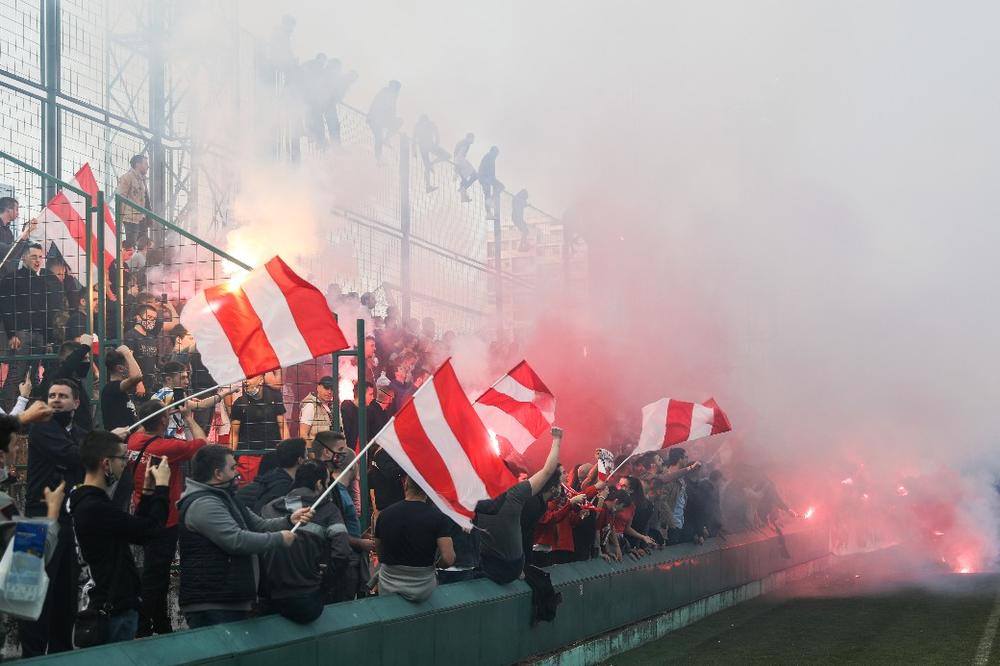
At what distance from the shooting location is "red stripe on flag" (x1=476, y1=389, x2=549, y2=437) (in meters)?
12.9

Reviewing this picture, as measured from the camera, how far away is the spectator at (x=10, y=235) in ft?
33.6

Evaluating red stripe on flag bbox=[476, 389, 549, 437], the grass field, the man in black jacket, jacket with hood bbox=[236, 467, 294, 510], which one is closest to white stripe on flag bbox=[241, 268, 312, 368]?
jacket with hood bbox=[236, 467, 294, 510]

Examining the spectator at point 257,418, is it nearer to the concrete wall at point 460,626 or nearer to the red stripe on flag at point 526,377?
the concrete wall at point 460,626

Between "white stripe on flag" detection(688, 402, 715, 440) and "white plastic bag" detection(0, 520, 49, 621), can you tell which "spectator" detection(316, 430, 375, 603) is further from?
"white stripe on flag" detection(688, 402, 715, 440)

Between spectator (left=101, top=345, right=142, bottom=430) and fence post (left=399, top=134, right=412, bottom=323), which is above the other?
fence post (left=399, top=134, right=412, bottom=323)

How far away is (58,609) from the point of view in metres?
7.30

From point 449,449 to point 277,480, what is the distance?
1155 millimetres

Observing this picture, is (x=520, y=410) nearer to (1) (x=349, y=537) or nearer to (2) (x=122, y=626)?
(1) (x=349, y=537)

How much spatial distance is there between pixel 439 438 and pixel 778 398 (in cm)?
1850

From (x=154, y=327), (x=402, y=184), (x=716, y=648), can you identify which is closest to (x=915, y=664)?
(x=716, y=648)

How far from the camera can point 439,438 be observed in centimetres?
884

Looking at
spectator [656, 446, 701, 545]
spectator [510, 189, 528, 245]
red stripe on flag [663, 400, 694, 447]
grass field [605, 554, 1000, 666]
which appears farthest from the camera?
spectator [510, 189, 528, 245]

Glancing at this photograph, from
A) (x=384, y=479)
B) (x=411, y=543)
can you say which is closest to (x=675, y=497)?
(x=384, y=479)

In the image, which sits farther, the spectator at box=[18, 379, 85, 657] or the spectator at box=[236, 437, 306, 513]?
the spectator at box=[236, 437, 306, 513]
